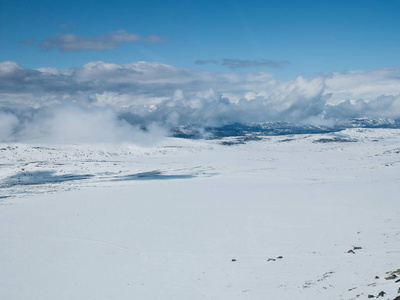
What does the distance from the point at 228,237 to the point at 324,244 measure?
6456 millimetres

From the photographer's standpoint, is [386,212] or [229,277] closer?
[229,277]

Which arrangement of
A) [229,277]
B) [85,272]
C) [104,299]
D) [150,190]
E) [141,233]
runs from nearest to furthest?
1. [104,299]
2. [229,277]
3. [85,272]
4. [141,233]
5. [150,190]

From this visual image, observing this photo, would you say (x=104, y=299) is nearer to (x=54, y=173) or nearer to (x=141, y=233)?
(x=141, y=233)

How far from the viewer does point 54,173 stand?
67062 millimetres

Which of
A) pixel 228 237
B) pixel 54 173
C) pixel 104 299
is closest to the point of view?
pixel 104 299

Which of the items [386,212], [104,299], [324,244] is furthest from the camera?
[386,212]

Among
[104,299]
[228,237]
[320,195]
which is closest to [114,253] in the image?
[104,299]

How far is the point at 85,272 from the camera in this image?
1759cm

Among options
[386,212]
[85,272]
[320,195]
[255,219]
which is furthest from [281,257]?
[320,195]

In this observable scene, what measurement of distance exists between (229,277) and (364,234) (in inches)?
419

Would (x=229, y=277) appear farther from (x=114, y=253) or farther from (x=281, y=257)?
(x=114, y=253)

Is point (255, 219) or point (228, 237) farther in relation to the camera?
point (255, 219)

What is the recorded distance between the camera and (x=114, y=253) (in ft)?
66.7

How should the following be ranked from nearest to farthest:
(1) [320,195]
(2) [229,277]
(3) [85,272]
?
(2) [229,277] < (3) [85,272] < (1) [320,195]
